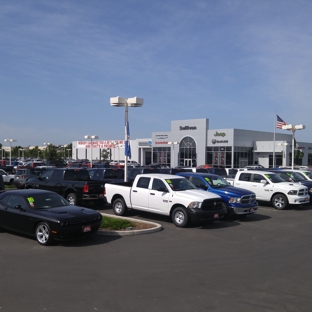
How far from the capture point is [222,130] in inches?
2357

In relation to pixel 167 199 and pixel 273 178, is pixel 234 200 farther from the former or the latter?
pixel 273 178

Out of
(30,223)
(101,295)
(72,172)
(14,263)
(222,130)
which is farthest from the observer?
(222,130)

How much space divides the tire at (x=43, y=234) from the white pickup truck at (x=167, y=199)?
4637mm

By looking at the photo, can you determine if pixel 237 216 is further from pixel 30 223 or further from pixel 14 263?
pixel 14 263

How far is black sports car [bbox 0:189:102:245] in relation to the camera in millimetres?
9398

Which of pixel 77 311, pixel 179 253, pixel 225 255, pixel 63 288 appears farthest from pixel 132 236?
pixel 77 311

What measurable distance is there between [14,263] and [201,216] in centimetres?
615

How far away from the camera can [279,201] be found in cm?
1734

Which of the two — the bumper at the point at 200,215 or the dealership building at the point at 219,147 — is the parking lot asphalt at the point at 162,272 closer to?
the bumper at the point at 200,215

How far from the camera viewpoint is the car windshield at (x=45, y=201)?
10320 millimetres

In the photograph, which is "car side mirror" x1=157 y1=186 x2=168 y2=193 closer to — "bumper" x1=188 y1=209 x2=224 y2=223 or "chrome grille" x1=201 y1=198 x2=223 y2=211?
"bumper" x1=188 y1=209 x2=224 y2=223

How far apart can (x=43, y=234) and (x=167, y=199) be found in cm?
470

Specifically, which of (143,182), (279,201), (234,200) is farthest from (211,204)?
(279,201)

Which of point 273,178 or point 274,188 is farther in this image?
point 273,178
